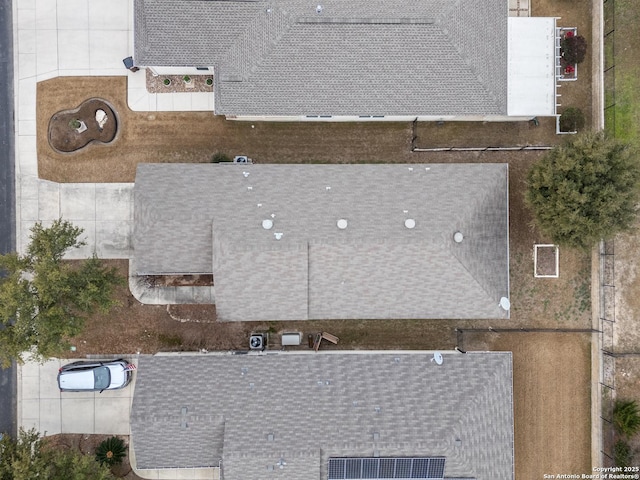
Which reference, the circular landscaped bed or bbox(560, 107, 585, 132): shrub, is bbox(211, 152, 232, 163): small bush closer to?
the circular landscaped bed

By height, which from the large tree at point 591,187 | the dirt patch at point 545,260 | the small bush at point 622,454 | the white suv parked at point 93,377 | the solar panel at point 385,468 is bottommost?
the small bush at point 622,454

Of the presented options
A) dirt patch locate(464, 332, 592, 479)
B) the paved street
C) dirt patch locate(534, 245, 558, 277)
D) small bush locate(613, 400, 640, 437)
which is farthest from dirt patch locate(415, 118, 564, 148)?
the paved street

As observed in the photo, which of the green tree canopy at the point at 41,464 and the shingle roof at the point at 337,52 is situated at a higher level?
the shingle roof at the point at 337,52

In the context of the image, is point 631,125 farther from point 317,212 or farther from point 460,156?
point 317,212

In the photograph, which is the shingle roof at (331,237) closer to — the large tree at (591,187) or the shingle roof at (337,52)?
the large tree at (591,187)

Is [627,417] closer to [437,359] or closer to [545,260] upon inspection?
[545,260]

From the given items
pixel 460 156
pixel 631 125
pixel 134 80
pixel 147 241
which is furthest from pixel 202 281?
pixel 631 125

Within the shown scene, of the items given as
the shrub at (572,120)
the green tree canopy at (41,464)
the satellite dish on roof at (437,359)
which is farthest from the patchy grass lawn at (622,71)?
the green tree canopy at (41,464)
